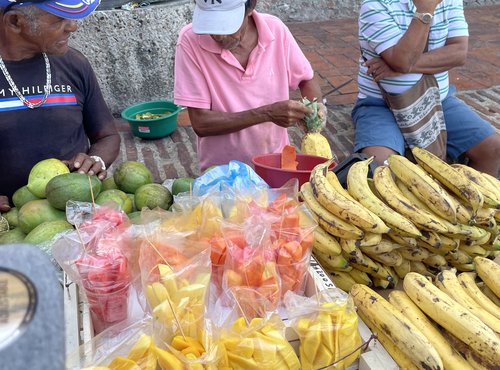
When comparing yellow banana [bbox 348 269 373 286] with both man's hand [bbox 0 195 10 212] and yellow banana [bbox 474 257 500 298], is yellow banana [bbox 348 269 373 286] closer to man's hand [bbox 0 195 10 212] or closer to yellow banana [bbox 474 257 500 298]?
yellow banana [bbox 474 257 500 298]

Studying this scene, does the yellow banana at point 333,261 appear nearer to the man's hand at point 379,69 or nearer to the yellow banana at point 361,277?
the yellow banana at point 361,277

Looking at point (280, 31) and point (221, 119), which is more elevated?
point (280, 31)

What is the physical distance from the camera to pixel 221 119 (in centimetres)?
267

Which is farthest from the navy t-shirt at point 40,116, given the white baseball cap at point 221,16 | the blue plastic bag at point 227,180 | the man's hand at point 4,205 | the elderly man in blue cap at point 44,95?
the blue plastic bag at point 227,180

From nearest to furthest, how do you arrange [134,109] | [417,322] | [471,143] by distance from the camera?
[417,322] → [471,143] → [134,109]

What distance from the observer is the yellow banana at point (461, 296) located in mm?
1490

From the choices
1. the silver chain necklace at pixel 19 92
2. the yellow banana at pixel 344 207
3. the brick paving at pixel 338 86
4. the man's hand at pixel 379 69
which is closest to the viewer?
the yellow banana at pixel 344 207

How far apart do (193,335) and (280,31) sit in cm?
197

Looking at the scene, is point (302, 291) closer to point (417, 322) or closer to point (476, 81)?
point (417, 322)

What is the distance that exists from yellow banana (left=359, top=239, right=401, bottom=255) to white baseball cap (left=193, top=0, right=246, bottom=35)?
1.26m

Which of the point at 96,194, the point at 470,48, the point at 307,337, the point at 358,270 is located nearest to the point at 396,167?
the point at 358,270

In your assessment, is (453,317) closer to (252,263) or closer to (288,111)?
(252,263)

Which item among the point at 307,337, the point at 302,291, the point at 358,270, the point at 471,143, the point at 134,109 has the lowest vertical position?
the point at 134,109

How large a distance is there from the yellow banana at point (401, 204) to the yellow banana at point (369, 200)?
28 millimetres
